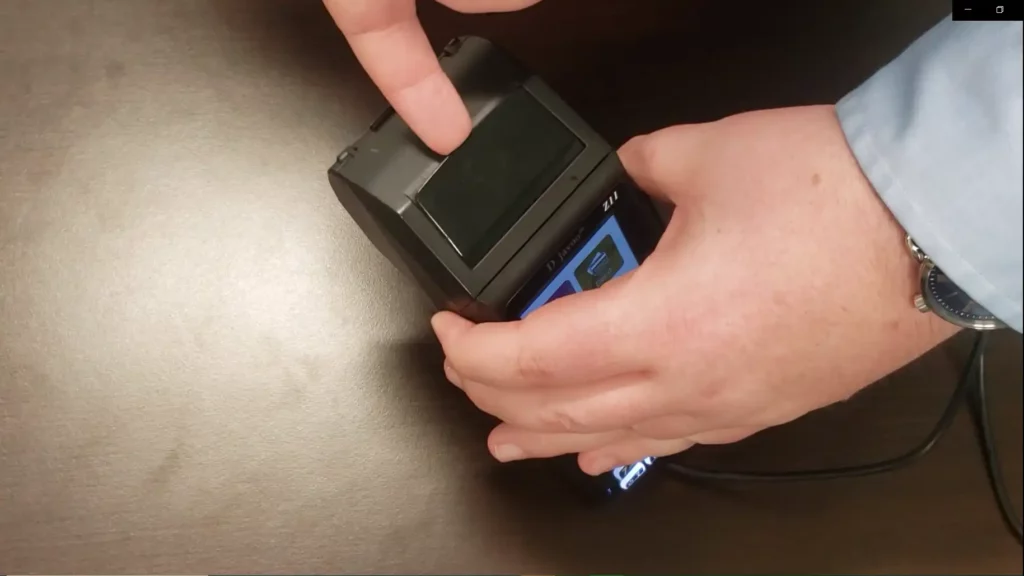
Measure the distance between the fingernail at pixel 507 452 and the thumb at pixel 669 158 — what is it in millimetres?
160

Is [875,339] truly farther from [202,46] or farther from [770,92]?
[202,46]

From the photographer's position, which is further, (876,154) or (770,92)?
(770,92)

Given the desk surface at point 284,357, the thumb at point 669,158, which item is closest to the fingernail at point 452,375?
the desk surface at point 284,357

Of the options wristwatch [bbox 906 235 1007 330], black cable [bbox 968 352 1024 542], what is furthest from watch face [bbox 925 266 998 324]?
black cable [bbox 968 352 1024 542]

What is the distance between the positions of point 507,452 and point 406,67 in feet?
0.70

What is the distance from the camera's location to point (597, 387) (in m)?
0.41

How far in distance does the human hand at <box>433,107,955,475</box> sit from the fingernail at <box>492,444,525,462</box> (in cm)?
5

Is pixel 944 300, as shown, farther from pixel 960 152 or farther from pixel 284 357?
pixel 284 357

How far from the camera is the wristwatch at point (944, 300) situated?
357mm

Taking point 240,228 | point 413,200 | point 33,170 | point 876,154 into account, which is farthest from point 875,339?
point 33,170

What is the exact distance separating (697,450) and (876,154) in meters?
0.25

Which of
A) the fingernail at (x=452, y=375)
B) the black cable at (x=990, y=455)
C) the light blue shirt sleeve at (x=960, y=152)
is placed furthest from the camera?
the black cable at (x=990, y=455)

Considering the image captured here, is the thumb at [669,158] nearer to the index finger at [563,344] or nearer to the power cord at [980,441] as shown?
the index finger at [563,344]

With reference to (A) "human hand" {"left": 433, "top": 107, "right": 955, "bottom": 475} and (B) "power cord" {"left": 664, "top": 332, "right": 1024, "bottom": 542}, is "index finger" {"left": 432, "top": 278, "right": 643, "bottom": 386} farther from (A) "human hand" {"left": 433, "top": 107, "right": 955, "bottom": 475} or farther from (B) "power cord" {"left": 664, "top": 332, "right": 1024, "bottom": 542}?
(B) "power cord" {"left": 664, "top": 332, "right": 1024, "bottom": 542}
